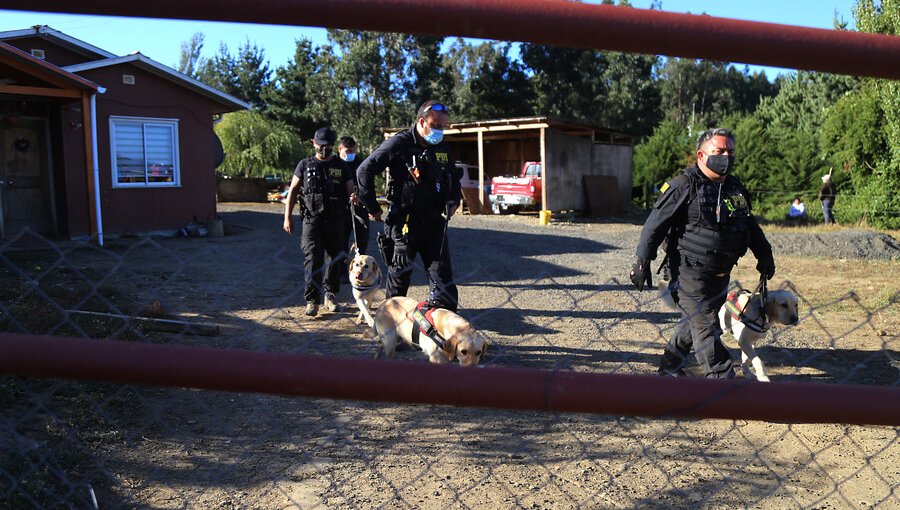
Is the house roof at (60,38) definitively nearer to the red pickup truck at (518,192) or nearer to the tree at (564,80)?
the red pickup truck at (518,192)

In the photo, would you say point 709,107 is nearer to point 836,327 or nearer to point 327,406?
point 836,327

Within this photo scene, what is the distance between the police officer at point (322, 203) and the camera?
7.00 meters

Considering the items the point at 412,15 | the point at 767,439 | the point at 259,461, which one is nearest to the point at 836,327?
the point at 767,439

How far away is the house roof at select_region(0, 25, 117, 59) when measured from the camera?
43.6ft

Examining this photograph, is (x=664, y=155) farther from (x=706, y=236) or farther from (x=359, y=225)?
(x=706, y=236)

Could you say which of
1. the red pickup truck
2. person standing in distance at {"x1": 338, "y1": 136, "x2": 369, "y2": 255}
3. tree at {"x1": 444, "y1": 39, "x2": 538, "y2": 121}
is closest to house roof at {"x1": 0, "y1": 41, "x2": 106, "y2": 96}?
person standing in distance at {"x1": 338, "y1": 136, "x2": 369, "y2": 255}

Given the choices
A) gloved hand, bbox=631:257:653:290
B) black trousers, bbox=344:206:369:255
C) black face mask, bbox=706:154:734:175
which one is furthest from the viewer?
black trousers, bbox=344:206:369:255

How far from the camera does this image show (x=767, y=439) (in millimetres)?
4117

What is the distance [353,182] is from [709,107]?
55.9 meters

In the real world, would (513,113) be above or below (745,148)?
above

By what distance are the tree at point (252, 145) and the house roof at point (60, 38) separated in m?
14.5

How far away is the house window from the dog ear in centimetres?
1203

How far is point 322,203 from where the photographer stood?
6.97 m

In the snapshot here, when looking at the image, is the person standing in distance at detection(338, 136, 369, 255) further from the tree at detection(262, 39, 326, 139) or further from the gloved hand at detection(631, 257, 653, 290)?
the tree at detection(262, 39, 326, 139)
